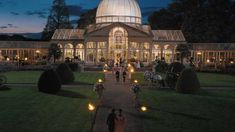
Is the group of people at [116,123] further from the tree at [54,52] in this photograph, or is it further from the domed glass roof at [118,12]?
the domed glass roof at [118,12]

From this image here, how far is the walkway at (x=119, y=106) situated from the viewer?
20.2 meters

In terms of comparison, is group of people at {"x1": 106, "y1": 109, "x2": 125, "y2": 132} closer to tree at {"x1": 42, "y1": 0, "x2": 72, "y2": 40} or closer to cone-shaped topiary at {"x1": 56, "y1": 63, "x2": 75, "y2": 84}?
cone-shaped topiary at {"x1": 56, "y1": 63, "x2": 75, "y2": 84}

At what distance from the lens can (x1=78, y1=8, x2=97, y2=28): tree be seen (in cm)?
11000

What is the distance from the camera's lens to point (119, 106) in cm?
2628

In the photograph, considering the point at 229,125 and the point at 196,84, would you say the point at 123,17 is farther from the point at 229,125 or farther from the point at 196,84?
the point at 229,125

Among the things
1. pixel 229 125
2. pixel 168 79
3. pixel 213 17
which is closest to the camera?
pixel 229 125

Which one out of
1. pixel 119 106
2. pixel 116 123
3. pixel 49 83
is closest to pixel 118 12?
pixel 49 83

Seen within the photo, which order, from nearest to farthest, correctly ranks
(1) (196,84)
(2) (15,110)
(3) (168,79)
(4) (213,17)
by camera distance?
(2) (15,110) → (1) (196,84) → (3) (168,79) → (4) (213,17)

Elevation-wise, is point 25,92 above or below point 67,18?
below

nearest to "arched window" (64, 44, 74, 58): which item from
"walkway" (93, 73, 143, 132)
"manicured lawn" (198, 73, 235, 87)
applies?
"manicured lawn" (198, 73, 235, 87)

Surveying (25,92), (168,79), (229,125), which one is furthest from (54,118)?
(168,79)

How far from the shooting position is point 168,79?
3853 cm

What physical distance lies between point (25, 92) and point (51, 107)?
312 inches

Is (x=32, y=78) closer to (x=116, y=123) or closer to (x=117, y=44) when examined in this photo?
(x=116, y=123)
